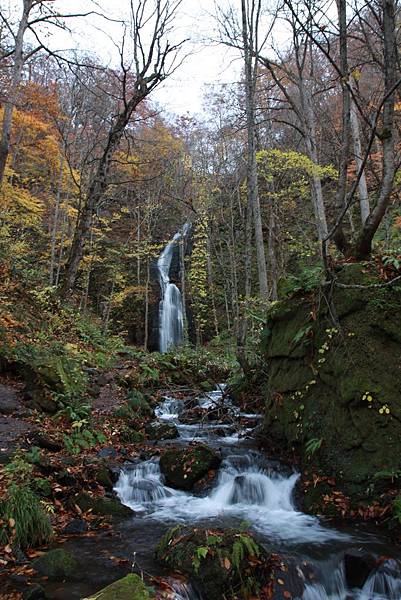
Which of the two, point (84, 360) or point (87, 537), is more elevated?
point (84, 360)

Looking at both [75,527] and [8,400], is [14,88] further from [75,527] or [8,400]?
[75,527]

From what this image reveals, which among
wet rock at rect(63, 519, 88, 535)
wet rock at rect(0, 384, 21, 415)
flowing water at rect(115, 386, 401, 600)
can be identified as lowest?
flowing water at rect(115, 386, 401, 600)

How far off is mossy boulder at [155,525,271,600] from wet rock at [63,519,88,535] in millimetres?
1073

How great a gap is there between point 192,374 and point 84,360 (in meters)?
4.10

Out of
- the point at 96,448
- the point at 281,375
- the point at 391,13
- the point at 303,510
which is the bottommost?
the point at 303,510

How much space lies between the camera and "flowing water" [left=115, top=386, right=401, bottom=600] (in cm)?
397

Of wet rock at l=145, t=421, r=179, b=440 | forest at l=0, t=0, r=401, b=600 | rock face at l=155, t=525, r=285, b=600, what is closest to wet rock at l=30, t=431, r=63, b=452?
forest at l=0, t=0, r=401, b=600

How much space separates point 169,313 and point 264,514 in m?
19.0

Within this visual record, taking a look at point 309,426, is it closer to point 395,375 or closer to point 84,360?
point 395,375

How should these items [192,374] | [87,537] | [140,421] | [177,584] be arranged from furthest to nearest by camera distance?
[192,374], [140,421], [87,537], [177,584]

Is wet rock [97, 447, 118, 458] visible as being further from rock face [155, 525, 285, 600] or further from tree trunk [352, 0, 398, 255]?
tree trunk [352, 0, 398, 255]

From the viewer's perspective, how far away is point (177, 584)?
3.56 metres

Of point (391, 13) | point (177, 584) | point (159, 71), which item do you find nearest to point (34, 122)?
point (159, 71)

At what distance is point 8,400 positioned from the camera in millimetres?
7355
